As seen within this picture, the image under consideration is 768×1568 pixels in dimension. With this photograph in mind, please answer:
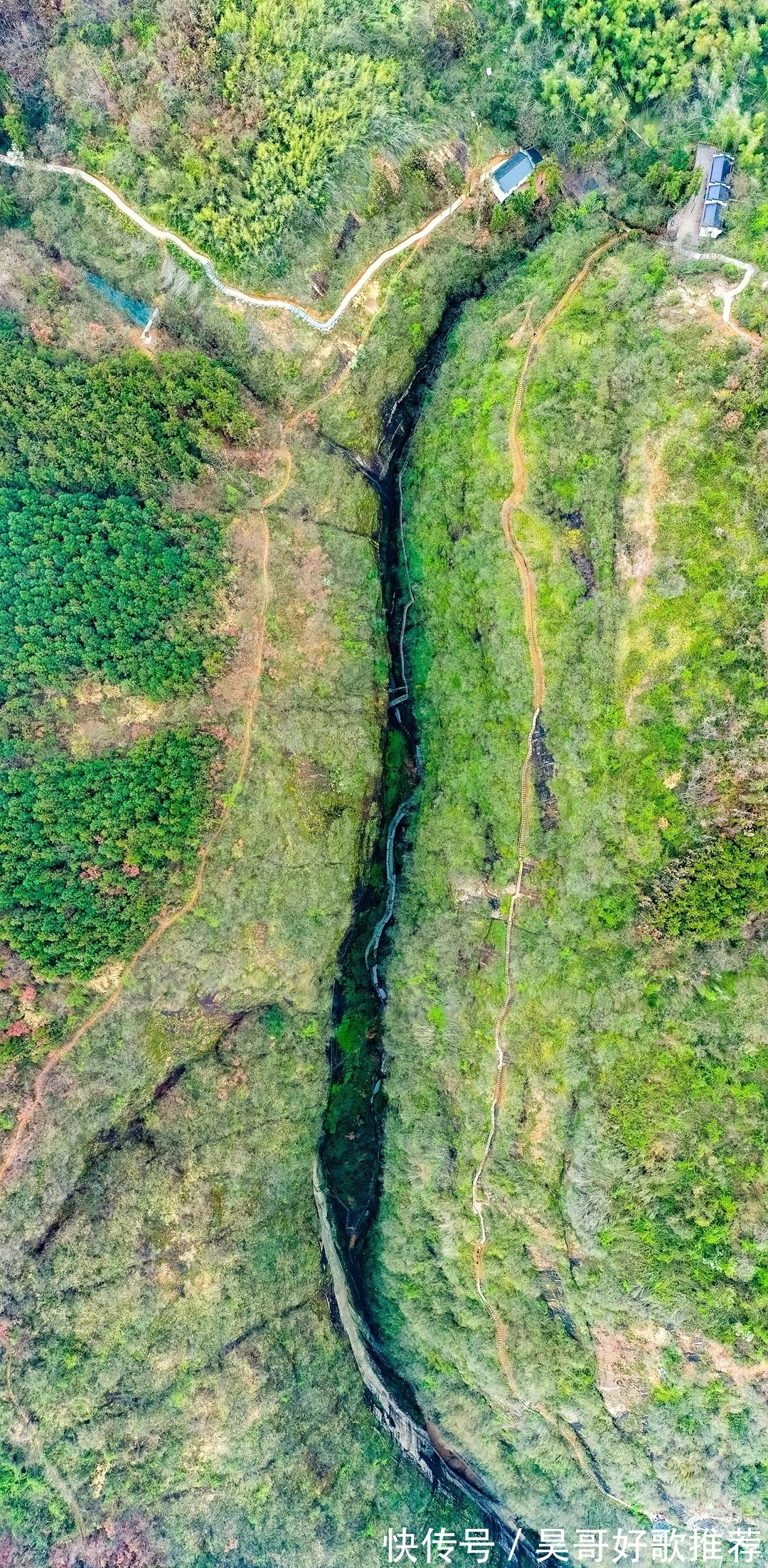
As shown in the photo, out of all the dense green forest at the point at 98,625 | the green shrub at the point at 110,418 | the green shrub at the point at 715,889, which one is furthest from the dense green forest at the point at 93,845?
the green shrub at the point at 715,889

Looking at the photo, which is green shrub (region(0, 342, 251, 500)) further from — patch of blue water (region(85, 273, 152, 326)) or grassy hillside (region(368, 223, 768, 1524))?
grassy hillside (region(368, 223, 768, 1524))

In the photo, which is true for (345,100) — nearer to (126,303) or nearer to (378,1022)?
(126,303)

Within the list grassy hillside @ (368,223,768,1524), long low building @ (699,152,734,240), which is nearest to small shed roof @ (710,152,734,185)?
long low building @ (699,152,734,240)

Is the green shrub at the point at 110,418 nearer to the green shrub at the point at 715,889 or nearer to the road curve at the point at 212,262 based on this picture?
the road curve at the point at 212,262

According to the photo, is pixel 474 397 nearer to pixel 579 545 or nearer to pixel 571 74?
pixel 579 545

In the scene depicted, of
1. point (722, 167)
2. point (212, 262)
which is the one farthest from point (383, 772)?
point (722, 167)

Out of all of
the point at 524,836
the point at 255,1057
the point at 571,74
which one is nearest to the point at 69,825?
the point at 255,1057
